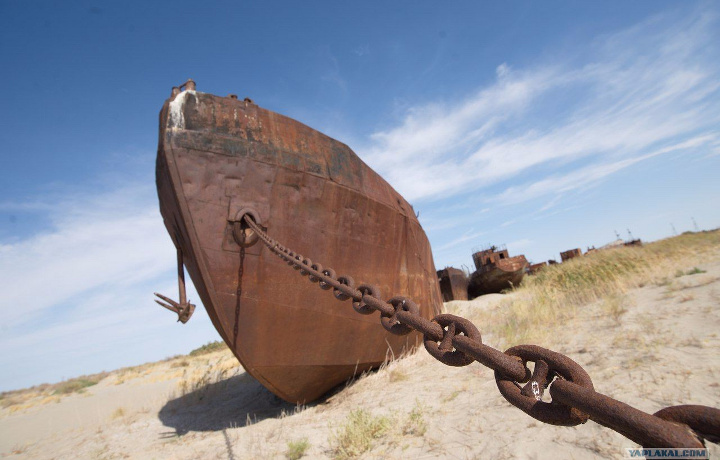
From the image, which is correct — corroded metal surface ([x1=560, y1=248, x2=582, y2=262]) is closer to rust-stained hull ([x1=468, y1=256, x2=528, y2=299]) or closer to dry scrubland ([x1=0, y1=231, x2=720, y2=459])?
rust-stained hull ([x1=468, y1=256, x2=528, y2=299])

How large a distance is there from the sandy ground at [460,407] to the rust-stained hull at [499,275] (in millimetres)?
6638

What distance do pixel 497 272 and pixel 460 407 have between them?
443 inches

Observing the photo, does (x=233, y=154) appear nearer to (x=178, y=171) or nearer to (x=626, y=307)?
(x=178, y=171)

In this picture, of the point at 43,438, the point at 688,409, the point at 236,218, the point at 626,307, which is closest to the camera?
the point at 688,409

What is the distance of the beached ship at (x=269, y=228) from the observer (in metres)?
3.71

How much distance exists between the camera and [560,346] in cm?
468

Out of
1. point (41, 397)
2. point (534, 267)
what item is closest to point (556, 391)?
point (534, 267)

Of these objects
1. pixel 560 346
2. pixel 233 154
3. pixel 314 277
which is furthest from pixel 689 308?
pixel 233 154

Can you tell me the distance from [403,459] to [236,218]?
2.64 m

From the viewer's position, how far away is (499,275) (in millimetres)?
13914

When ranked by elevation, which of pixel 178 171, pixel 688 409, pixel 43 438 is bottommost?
pixel 43 438

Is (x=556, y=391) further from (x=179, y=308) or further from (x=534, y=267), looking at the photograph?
(x=534, y=267)

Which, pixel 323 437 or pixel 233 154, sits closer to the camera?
pixel 323 437

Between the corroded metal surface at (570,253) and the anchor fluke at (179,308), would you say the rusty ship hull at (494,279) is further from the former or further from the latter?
the anchor fluke at (179,308)
